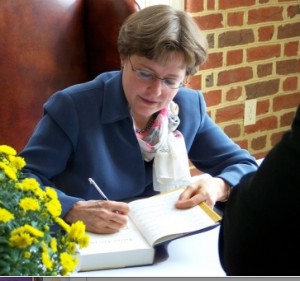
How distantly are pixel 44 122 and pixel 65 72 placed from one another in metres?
0.62

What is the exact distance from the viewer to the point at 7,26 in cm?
196

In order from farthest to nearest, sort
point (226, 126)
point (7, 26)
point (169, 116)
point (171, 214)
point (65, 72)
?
point (226, 126), point (65, 72), point (7, 26), point (169, 116), point (171, 214)

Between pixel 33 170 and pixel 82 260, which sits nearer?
pixel 82 260

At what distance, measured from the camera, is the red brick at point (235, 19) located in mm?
2781

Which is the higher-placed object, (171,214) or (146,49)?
(146,49)

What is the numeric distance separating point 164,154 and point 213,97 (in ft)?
4.41

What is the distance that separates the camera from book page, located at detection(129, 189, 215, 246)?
1.22 meters

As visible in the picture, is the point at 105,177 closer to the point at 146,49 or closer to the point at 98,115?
the point at 98,115

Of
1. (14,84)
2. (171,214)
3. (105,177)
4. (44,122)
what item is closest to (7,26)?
(14,84)

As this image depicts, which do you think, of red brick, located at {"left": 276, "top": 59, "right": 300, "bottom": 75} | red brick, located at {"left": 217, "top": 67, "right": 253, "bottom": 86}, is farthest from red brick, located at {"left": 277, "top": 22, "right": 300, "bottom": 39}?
red brick, located at {"left": 217, "top": 67, "right": 253, "bottom": 86}

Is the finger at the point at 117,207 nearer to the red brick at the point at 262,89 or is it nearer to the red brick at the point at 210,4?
the red brick at the point at 210,4

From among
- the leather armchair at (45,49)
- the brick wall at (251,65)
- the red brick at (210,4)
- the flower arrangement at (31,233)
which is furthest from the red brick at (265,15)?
the flower arrangement at (31,233)

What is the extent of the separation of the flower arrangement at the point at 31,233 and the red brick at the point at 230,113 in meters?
2.07

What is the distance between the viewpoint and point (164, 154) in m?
1.58
